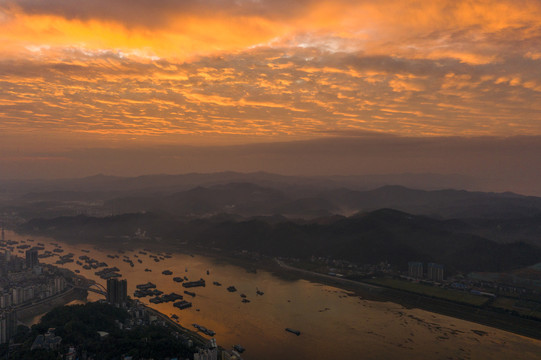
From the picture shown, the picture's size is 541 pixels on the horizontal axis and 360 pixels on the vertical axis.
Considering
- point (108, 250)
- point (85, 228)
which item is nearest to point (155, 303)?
point (108, 250)

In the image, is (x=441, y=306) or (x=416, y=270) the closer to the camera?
(x=441, y=306)

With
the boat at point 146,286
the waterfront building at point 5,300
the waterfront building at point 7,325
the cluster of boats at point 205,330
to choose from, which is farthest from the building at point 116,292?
the waterfront building at point 5,300

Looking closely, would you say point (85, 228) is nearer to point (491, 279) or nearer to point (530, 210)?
point (491, 279)

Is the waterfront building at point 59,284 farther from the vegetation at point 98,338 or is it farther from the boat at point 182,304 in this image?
the boat at point 182,304

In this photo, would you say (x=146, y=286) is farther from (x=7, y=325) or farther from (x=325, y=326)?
(x=325, y=326)

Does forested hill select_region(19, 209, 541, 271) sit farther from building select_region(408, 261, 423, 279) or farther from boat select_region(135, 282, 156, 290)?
boat select_region(135, 282, 156, 290)

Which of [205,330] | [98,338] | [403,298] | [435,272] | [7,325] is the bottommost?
[403,298]

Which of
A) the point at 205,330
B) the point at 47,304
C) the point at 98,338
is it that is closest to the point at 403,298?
the point at 205,330
